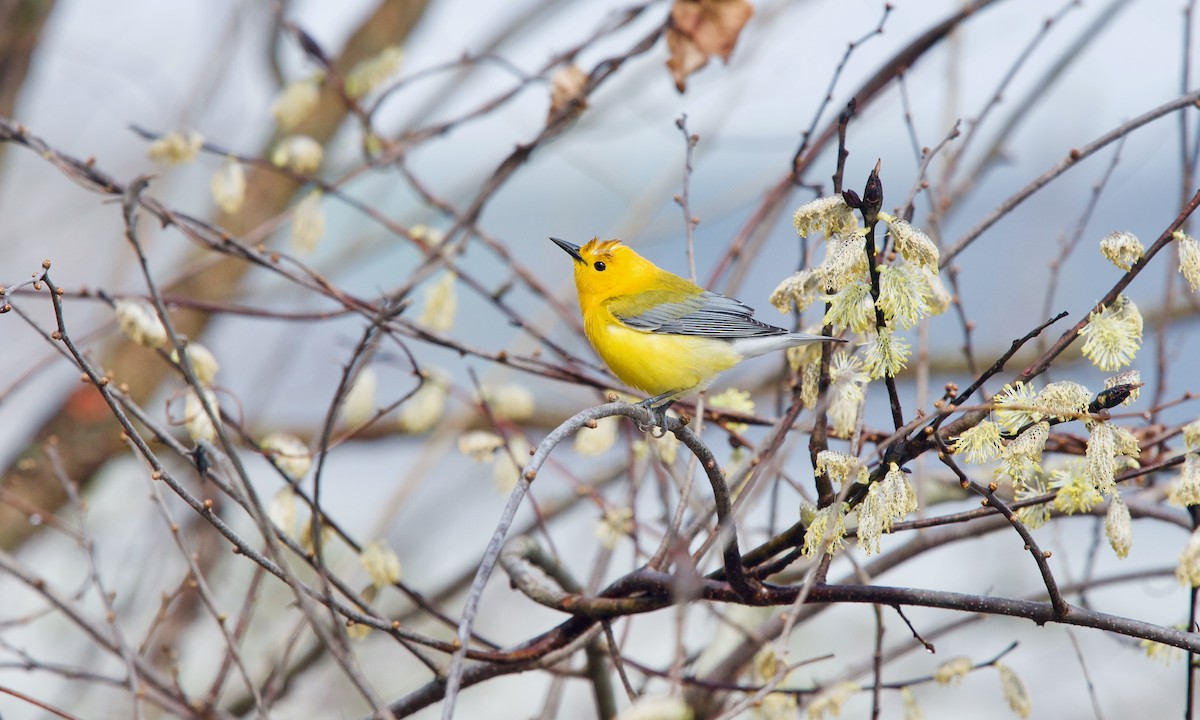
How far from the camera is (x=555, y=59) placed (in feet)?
10.5

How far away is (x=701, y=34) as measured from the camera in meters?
3.08

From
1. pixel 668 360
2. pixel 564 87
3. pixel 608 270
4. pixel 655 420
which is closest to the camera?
pixel 655 420

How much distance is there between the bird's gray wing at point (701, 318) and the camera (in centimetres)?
299

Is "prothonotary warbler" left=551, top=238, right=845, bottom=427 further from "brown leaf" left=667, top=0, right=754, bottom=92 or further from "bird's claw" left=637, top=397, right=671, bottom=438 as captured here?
"brown leaf" left=667, top=0, right=754, bottom=92

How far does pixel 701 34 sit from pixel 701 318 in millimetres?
832

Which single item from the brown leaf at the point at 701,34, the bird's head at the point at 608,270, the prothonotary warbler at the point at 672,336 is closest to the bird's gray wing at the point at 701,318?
the prothonotary warbler at the point at 672,336

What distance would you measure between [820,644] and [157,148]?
4379 millimetres

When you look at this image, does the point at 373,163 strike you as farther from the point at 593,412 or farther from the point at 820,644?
the point at 820,644

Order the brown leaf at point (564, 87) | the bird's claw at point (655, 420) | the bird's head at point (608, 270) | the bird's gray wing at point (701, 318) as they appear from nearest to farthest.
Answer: the bird's claw at point (655, 420) < the bird's gray wing at point (701, 318) < the brown leaf at point (564, 87) < the bird's head at point (608, 270)

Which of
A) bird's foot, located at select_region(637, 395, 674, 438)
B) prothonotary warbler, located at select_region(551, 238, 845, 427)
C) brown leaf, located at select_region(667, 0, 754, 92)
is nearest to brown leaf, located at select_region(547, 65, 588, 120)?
brown leaf, located at select_region(667, 0, 754, 92)

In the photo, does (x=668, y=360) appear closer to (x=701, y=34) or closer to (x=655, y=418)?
(x=655, y=418)

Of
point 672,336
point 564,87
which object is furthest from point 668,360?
point 564,87

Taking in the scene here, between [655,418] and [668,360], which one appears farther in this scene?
[668,360]

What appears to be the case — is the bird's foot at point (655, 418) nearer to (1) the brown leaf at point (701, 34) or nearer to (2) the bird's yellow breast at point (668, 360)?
(2) the bird's yellow breast at point (668, 360)
